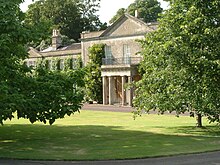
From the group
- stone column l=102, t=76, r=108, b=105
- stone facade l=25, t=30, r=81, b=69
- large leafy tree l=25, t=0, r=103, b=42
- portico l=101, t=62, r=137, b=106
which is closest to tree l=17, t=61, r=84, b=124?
portico l=101, t=62, r=137, b=106

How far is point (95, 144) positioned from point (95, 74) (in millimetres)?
36746

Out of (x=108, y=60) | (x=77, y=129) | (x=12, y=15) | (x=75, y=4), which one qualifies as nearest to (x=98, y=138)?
(x=77, y=129)

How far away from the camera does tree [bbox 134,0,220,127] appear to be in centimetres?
2092

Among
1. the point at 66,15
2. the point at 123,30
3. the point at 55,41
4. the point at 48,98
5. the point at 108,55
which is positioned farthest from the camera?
the point at 66,15

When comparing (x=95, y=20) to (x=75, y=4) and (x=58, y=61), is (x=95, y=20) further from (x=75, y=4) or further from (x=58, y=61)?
(x=58, y=61)

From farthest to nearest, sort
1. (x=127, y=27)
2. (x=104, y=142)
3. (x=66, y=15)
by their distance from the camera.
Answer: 1. (x=66, y=15)
2. (x=127, y=27)
3. (x=104, y=142)

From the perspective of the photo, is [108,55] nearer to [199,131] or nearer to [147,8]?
[199,131]

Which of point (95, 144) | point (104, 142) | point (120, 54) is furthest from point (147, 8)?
point (95, 144)

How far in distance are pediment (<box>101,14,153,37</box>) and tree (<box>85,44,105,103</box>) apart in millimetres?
2444

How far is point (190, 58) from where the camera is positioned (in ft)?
69.2

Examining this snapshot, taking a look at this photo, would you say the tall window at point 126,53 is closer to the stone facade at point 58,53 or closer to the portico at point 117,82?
the portico at point 117,82

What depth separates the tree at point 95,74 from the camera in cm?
5519

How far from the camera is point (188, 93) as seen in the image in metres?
21.2

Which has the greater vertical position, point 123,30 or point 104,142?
point 123,30
